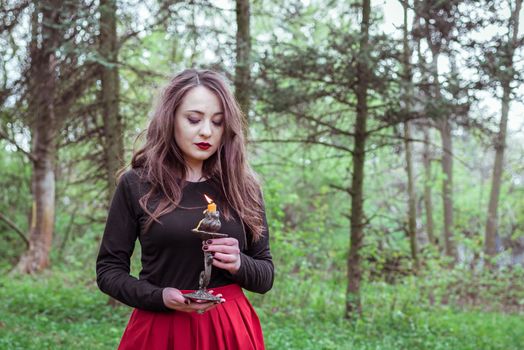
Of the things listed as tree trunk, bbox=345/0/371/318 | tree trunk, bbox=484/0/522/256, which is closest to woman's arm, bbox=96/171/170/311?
tree trunk, bbox=345/0/371/318

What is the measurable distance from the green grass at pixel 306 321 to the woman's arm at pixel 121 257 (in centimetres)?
417

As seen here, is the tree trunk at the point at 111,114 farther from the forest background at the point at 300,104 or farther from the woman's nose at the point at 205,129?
the woman's nose at the point at 205,129

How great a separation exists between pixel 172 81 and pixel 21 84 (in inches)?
319

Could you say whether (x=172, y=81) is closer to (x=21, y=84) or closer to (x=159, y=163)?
(x=159, y=163)

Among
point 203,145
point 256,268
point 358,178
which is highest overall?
point 358,178

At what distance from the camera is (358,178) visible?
846cm

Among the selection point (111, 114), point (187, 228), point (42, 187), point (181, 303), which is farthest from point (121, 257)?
point (42, 187)

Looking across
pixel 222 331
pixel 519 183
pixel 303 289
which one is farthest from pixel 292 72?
pixel 519 183

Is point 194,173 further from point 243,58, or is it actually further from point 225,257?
point 243,58

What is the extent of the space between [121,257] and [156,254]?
0.14 metres

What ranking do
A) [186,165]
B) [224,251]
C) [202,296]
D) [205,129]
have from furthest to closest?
[186,165]
[205,129]
[224,251]
[202,296]

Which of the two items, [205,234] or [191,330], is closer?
[205,234]

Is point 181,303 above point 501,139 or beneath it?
beneath

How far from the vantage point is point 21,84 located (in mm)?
9766
